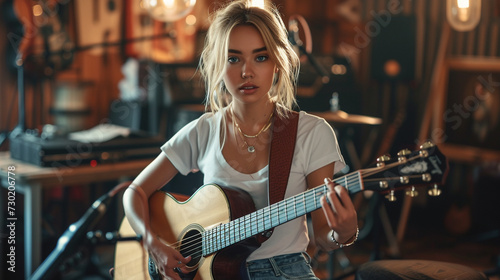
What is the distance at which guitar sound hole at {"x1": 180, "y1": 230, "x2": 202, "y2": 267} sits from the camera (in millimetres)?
1601

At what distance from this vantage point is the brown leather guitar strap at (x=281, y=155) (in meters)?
1.54

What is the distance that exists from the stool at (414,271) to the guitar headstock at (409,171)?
0.49 m

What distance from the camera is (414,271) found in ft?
5.51

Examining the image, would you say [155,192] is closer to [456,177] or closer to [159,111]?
[159,111]

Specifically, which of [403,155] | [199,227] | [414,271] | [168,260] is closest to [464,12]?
[414,271]

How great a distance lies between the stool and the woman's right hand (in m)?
0.54

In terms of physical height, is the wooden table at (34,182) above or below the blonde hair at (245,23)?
below

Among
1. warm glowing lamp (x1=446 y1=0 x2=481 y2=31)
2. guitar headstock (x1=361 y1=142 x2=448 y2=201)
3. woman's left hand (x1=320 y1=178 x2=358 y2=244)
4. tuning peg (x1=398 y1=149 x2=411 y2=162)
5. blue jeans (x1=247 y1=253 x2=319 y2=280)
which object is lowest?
blue jeans (x1=247 y1=253 x2=319 y2=280)

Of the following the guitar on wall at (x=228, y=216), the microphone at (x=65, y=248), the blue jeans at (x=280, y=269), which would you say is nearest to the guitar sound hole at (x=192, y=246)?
the guitar on wall at (x=228, y=216)

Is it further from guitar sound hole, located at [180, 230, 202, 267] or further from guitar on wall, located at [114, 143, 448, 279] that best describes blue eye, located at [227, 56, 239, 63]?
guitar sound hole, located at [180, 230, 202, 267]

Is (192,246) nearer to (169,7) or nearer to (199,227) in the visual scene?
(199,227)

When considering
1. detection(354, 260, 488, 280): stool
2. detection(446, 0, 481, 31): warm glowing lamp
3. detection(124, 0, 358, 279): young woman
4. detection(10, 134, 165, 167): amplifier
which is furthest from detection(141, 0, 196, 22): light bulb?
detection(354, 260, 488, 280): stool

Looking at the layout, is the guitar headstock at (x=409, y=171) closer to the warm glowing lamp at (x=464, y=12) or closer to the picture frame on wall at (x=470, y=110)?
the warm glowing lamp at (x=464, y=12)

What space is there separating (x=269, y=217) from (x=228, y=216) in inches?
5.6
